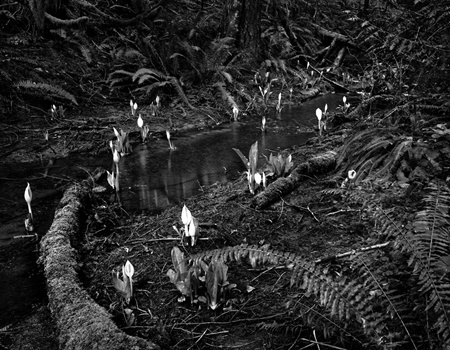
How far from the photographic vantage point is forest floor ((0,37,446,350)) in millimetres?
2023

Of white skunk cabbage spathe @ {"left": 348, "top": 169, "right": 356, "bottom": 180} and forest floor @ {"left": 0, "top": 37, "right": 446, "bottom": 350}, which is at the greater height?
white skunk cabbage spathe @ {"left": 348, "top": 169, "right": 356, "bottom": 180}

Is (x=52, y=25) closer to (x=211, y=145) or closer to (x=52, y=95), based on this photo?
(x=52, y=95)

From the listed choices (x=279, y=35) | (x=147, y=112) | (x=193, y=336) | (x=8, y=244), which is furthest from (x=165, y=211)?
(x=279, y=35)

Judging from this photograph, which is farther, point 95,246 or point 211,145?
point 211,145

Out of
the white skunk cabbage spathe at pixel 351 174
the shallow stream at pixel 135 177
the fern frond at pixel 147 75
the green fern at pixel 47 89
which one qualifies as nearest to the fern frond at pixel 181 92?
the fern frond at pixel 147 75

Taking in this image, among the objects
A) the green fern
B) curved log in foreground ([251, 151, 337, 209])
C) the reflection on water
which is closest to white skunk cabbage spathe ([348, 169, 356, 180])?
curved log in foreground ([251, 151, 337, 209])

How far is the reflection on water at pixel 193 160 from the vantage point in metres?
4.42

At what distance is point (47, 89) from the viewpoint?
6.96 meters

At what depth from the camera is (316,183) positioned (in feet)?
12.8

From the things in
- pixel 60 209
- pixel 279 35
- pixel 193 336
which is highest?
pixel 279 35

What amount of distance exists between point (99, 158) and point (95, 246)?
2.70m

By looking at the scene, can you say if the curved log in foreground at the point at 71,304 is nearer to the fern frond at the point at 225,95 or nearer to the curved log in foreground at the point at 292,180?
the curved log in foreground at the point at 292,180

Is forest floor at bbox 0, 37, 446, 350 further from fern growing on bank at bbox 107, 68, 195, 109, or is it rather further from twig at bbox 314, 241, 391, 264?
fern growing on bank at bbox 107, 68, 195, 109

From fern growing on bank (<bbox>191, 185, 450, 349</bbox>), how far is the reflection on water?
2.43 metres
